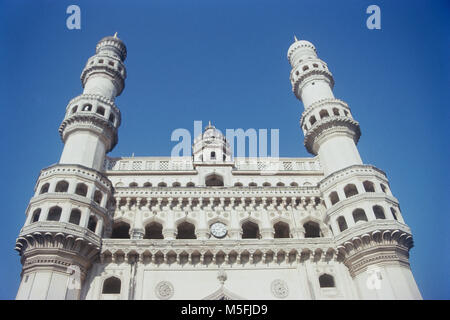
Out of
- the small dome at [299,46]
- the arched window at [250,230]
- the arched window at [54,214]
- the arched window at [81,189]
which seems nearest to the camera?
the arched window at [54,214]

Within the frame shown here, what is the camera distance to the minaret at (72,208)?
64.8ft

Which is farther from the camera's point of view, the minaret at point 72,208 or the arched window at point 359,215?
the arched window at point 359,215

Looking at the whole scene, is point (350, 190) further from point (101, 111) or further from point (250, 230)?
point (101, 111)

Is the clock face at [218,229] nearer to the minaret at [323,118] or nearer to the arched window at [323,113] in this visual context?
the minaret at [323,118]

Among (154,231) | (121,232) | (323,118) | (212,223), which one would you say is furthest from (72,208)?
(323,118)

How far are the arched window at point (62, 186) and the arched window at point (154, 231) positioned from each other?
539cm

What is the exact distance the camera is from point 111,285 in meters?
22.1

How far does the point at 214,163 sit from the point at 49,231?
11.9 meters

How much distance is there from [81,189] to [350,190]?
54.4 ft

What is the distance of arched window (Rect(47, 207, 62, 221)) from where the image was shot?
2192 centimetres

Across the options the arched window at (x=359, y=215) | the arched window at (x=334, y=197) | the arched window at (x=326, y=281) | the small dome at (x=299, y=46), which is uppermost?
the small dome at (x=299, y=46)

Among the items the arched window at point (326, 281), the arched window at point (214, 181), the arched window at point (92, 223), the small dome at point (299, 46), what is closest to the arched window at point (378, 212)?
the arched window at point (326, 281)

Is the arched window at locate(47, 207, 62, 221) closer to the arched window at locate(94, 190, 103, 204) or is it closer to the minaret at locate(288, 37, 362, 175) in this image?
the arched window at locate(94, 190, 103, 204)

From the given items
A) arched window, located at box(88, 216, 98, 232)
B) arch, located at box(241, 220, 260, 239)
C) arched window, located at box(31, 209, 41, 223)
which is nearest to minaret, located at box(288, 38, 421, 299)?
arch, located at box(241, 220, 260, 239)
